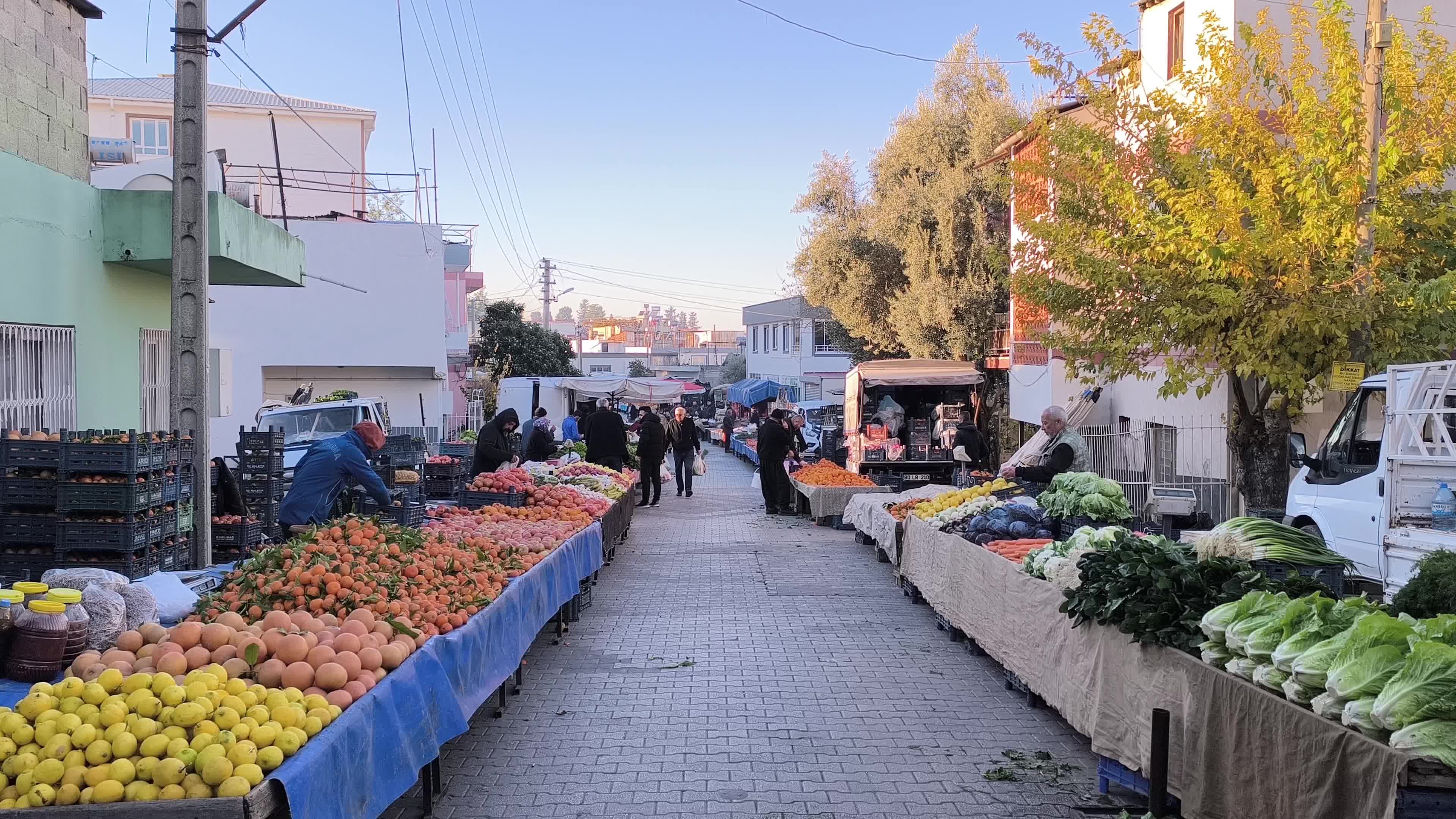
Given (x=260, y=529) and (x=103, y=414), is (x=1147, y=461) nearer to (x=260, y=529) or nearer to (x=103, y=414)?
(x=260, y=529)

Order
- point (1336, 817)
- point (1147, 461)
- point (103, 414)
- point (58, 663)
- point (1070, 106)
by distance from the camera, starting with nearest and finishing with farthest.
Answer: point (1336, 817), point (58, 663), point (103, 414), point (1147, 461), point (1070, 106)

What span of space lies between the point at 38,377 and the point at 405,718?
6469 millimetres

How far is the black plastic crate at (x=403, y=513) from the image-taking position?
33.7 feet

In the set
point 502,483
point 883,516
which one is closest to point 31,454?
point 502,483

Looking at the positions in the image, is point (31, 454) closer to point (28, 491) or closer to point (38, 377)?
point (28, 491)

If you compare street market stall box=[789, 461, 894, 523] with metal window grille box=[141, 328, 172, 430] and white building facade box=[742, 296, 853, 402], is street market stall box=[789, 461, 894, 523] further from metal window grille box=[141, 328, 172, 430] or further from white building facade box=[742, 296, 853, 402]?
white building facade box=[742, 296, 853, 402]

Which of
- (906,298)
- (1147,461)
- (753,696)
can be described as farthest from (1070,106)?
(753,696)

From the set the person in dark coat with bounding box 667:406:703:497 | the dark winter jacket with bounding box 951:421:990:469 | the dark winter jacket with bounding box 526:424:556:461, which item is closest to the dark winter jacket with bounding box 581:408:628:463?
the dark winter jacket with bounding box 526:424:556:461

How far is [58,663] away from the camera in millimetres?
4945

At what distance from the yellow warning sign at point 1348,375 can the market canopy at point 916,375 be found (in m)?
10.6

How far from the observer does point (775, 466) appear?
22.0 metres

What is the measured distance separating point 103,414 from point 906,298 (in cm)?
2292

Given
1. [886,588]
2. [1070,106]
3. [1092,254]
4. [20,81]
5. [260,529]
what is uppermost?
[1070,106]

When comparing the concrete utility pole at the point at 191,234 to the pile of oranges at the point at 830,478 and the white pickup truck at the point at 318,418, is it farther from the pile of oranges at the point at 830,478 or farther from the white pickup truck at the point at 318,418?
the pile of oranges at the point at 830,478
